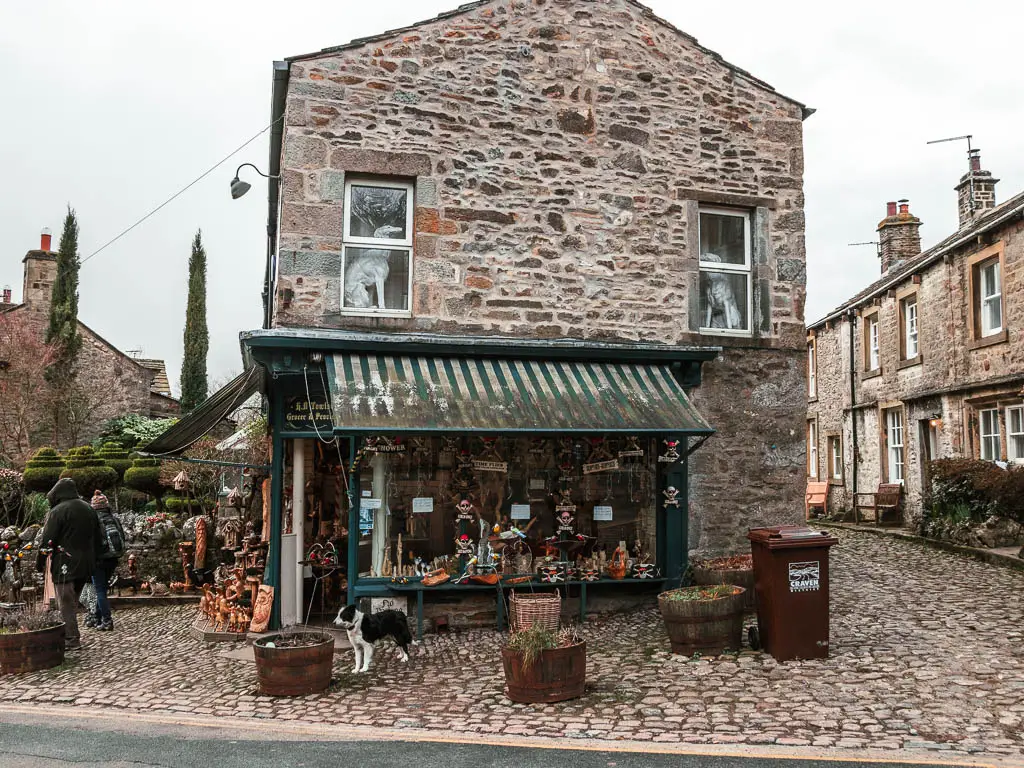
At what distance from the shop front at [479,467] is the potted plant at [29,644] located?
2067 millimetres

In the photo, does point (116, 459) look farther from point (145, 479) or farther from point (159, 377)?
point (159, 377)

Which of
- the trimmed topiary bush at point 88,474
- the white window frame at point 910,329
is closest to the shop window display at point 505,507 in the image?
the trimmed topiary bush at point 88,474

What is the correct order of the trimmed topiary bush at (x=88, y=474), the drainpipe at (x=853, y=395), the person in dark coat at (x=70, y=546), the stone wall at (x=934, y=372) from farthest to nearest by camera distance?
the drainpipe at (x=853, y=395) < the trimmed topiary bush at (x=88, y=474) < the stone wall at (x=934, y=372) < the person in dark coat at (x=70, y=546)

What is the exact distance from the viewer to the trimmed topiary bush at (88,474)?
1652 cm

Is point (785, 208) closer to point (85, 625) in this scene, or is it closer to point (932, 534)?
point (932, 534)

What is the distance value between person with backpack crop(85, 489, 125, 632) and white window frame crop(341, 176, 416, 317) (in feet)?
12.8

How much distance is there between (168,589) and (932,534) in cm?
1300

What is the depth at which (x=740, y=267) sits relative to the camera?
1053cm

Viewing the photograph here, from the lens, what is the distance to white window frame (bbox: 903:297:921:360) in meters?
18.7

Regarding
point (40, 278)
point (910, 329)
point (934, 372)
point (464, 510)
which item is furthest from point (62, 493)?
point (40, 278)

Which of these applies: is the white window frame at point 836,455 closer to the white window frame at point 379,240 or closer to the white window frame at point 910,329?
the white window frame at point 910,329

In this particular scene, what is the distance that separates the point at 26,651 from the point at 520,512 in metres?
4.94

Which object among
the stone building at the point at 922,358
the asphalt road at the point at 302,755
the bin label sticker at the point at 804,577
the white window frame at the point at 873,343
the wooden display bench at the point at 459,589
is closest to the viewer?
the asphalt road at the point at 302,755

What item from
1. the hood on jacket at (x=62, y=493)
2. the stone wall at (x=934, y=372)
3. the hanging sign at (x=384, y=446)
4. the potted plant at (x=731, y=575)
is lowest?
the potted plant at (x=731, y=575)
